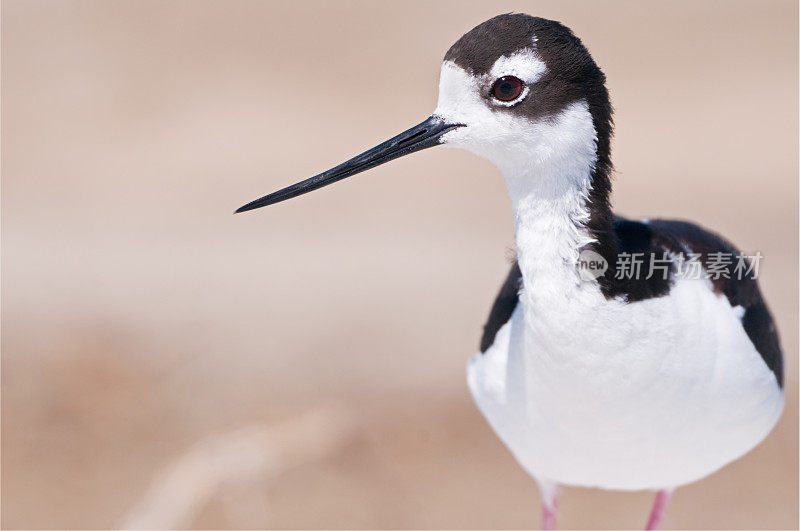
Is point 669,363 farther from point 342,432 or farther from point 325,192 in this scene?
point 325,192

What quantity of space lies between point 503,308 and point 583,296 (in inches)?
27.4

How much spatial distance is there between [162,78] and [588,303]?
30.4 ft

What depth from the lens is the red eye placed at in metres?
2.15

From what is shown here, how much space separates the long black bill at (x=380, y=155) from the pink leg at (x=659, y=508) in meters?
1.85

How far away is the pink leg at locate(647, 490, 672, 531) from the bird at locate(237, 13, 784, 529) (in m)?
0.74

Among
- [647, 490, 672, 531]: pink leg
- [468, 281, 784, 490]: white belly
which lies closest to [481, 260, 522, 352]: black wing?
[468, 281, 784, 490]: white belly

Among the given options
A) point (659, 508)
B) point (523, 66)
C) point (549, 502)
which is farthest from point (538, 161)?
point (659, 508)

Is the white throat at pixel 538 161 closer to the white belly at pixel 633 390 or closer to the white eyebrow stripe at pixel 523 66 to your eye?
the white eyebrow stripe at pixel 523 66

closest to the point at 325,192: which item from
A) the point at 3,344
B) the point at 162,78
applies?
the point at 162,78

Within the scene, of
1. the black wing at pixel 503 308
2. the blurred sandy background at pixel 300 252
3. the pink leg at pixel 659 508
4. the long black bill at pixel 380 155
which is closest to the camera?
the long black bill at pixel 380 155

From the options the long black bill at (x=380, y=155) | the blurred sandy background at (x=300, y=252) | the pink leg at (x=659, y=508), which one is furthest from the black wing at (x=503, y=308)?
the blurred sandy background at (x=300, y=252)

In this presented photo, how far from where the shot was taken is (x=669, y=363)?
2.34 m

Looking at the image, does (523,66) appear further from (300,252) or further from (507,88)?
(300,252)

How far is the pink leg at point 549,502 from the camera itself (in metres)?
3.23
